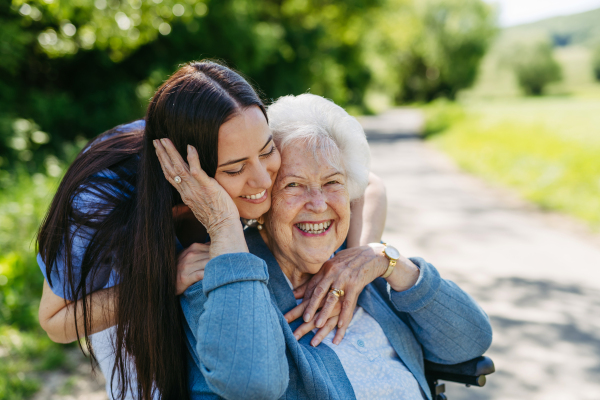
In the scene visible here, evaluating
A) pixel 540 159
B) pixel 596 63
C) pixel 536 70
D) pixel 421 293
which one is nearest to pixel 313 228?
pixel 421 293

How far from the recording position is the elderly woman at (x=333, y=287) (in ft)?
5.44

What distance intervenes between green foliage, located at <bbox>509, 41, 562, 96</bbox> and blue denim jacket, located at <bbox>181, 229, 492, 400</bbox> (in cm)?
6183

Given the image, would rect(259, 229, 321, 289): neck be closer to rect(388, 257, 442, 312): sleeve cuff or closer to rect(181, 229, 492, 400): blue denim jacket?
rect(181, 229, 492, 400): blue denim jacket

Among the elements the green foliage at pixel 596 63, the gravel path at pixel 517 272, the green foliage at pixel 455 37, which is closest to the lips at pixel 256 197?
the gravel path at pixel 517 272

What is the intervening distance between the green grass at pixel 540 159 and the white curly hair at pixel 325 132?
225 inches

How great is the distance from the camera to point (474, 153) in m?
12.3

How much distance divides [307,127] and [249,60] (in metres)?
11.1

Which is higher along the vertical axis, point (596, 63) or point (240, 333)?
point (240, 333)

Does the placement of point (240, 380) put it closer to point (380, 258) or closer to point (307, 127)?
point (380, 258)

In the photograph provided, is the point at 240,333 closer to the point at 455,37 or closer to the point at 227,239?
the point at 227,239

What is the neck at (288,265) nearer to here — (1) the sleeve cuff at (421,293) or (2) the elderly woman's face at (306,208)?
(2) the elderly woman's face at (306,208)

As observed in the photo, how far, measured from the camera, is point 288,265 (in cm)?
203

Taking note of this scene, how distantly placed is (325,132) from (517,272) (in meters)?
4.10

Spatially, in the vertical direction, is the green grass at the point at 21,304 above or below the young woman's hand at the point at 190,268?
below
